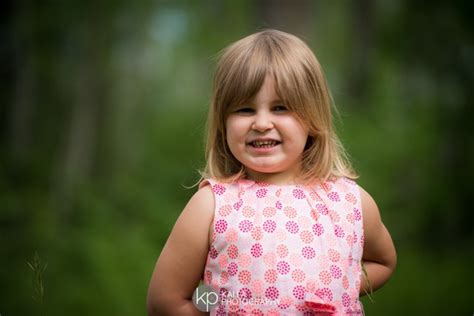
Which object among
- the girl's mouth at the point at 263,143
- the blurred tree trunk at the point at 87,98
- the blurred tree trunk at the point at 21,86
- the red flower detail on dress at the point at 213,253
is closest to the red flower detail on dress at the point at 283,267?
the red flower detail on dress at the point at 213,253

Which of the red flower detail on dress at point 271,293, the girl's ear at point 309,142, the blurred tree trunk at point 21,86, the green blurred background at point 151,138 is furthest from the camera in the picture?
the blurred tree trunk at point 21,86

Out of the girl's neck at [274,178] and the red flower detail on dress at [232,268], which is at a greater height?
the girl's neck at [274,178]

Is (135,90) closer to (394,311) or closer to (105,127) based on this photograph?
(105,127)

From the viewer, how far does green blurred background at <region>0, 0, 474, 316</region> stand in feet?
19.4

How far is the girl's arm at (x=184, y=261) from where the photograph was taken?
207 cm

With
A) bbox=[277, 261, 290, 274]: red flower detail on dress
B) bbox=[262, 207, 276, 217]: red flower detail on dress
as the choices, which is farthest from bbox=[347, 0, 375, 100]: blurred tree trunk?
bbox=[277, 261, 290, 274]: red flower detail on dress

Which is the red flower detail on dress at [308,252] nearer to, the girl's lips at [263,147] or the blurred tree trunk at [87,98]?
the girl's lips at [263,147]

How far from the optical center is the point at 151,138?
8.04m

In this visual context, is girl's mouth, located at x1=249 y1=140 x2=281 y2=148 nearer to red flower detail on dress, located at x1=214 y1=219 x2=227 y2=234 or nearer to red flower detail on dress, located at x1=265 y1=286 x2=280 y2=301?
red flower detail on dress, located at x1=214 y1=219 x2=227 y2=234

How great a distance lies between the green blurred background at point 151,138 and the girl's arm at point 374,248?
124 inches

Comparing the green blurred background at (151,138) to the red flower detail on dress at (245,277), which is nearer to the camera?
the red flower detail on dress at (245,277)

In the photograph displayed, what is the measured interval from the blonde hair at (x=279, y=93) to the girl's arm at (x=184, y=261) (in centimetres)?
18

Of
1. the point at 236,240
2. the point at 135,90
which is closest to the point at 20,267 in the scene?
the point at 135,90

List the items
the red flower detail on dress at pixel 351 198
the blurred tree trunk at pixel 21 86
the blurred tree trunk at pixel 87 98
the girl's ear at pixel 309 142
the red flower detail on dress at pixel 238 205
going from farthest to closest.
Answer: the blurred tree trunk at pixel 87 98, the blurred tree trunk at pixel 21 86, the girl's ear at pixel 309 142, the red flower detail on dress at pixel 351 198, the red flower detail on dress at pixel 238 205
